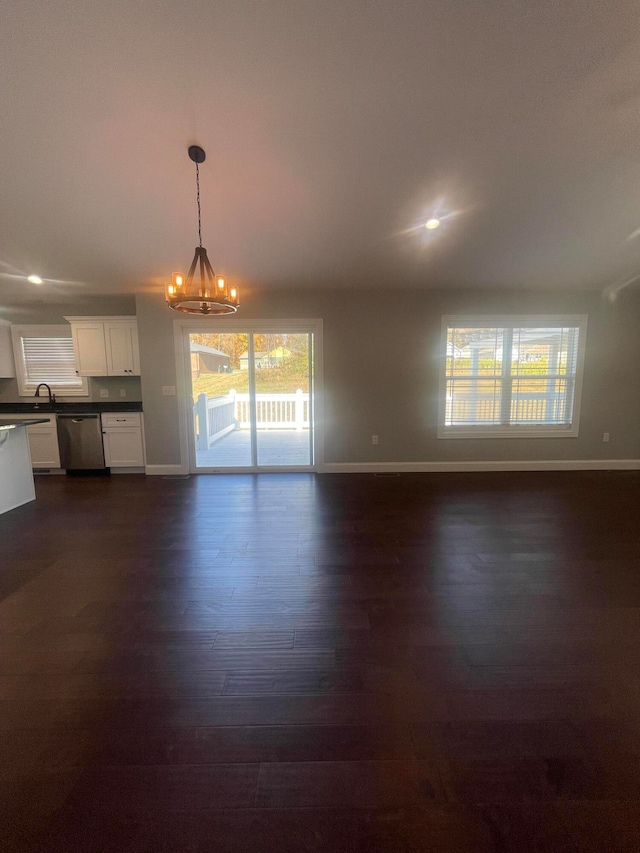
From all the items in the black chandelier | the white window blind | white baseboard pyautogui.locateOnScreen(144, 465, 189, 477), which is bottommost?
white baseboard pyautogui.locateOnScreen(144, 465, 189, 477)

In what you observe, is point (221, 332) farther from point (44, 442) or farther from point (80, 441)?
point (44, 442)

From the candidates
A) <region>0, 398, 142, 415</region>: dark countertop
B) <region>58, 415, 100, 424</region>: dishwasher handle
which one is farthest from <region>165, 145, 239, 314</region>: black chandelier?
<region>58, 415, 100, 424</region>: dishwasher handle

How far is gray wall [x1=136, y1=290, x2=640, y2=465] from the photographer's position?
15.4 feet

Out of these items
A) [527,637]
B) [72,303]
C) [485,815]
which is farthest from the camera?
[72,303]

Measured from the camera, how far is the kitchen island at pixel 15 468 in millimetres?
3529

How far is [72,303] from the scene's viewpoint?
532 centimetres

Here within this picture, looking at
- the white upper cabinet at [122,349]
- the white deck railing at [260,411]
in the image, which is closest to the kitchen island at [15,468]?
the white upper cabinet at [122,349]

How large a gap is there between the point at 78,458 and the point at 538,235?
20.8 feet

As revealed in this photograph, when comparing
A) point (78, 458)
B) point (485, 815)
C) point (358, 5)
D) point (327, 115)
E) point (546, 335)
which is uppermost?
point (358, 5)

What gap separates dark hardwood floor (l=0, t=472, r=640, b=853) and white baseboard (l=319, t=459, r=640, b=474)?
1870mm

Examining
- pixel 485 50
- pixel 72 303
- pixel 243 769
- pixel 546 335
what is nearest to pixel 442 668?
pixel 243 769

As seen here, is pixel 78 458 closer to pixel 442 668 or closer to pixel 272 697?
pixel 272 697

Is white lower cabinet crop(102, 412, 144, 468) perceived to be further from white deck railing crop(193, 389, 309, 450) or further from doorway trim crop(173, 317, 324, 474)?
white deck railing crop(193, 389, 309, 450)

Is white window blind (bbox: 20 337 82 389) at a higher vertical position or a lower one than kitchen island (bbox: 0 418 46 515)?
higher
